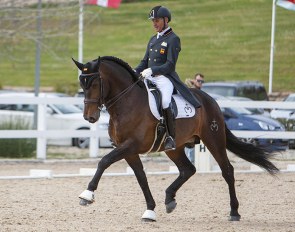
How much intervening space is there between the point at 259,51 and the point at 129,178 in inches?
756

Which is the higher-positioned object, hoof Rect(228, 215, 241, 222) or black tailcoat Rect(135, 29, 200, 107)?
black tailcoat Rect(135, 29, 200, 107)

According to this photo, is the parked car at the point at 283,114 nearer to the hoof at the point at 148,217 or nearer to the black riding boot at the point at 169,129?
the black riding boot at the point at 169,129

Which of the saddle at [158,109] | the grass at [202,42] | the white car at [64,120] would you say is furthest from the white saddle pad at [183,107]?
the grass at [202,42]

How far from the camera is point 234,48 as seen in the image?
129 ft

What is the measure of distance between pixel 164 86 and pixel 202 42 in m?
32.0

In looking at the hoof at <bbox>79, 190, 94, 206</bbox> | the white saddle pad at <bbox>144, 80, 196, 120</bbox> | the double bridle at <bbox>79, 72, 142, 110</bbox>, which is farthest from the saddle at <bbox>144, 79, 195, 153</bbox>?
the hoof at <bbox>79, 190, 94, 206</bbox>

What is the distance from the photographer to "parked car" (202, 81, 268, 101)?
92.2 feet

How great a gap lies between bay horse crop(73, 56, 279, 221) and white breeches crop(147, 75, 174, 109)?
0.23 m

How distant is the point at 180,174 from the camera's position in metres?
12.4

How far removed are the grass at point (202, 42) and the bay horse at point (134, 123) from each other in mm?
14710

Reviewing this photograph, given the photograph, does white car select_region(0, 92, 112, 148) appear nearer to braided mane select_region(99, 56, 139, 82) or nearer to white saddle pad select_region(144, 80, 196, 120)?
white saddle pad select_region(144, 80, 196, 120)

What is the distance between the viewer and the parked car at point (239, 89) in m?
28.1

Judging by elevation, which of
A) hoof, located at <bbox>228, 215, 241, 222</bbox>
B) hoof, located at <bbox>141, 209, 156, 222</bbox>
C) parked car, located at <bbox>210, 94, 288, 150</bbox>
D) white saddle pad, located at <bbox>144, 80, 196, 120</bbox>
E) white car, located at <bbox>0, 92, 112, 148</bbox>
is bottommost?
white car, located at <bbox>0, 92, 112, 148</bbox>

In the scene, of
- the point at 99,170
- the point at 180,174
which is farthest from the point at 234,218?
the point at 99,170
